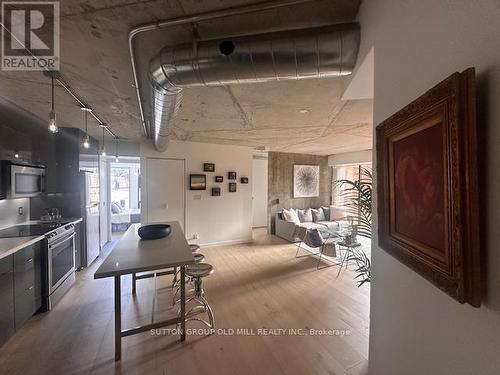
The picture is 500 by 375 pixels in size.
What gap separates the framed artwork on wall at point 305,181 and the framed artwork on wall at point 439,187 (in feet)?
18.8

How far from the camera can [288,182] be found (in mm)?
6703

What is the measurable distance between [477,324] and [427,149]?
22.4 inches

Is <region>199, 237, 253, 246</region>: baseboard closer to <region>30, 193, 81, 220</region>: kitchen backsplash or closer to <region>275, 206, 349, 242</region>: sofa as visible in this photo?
<region>275, 206, 349, 242</region>: sofa

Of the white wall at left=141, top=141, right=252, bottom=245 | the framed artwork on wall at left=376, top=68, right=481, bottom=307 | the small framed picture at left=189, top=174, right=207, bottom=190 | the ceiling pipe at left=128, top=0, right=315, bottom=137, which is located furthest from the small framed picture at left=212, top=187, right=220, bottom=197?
the framed artwork on wall at left=376, top=68, right=481, bottom=307

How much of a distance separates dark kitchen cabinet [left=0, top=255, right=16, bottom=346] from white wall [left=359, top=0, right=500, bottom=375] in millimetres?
2964

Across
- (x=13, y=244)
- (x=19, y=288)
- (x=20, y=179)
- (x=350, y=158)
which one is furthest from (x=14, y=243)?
(x=350, y=158)

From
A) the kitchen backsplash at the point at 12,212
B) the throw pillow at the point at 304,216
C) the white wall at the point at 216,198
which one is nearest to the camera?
the kitchen backsplash at the point at 12,212

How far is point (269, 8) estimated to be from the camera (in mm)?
1322

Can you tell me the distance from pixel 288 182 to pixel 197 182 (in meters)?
2.99

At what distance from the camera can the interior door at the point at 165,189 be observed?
4633 millimetres

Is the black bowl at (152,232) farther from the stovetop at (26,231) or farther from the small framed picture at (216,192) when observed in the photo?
the small framed picture at (216,192)

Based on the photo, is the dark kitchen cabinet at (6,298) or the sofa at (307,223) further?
the sofa at (307,223)

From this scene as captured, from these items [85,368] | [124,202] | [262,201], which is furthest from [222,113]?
[124,202]

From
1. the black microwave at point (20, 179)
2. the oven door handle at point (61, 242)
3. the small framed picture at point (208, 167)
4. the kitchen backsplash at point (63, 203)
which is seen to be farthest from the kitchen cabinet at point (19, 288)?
the small framed picture at point (208, 167)
